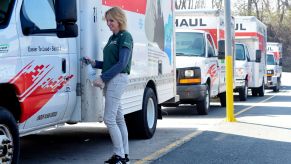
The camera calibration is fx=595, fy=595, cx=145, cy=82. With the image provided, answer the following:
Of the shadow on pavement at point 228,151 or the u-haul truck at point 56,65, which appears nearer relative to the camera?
the u-haul truck at point 56,65

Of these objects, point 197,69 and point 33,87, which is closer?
point 33,87

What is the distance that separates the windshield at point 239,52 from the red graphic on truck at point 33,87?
15.3 meters

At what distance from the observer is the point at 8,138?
591cm

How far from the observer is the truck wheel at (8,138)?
19.1ft

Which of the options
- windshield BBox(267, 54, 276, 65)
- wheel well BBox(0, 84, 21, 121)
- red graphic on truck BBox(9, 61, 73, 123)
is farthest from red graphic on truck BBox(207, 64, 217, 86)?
windshield BBox(267, 54, 276, 65)

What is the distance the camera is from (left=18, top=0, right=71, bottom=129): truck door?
6.18 meters

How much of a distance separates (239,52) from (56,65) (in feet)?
51.1

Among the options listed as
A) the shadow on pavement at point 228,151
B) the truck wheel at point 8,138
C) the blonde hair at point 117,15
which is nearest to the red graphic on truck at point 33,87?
the truck wheel at point 8,138

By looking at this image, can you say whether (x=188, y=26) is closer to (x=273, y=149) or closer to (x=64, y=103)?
(x=273, y=149)

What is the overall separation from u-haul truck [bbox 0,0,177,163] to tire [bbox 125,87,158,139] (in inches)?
0.6

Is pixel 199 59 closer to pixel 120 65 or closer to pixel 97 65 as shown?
pixel 97 65

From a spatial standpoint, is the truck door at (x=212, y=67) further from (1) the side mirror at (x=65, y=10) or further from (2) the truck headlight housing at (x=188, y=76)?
(1) the side mirror at (x=65, y=10)

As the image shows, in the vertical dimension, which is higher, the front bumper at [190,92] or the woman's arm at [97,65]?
the woman's arm at [97,65]

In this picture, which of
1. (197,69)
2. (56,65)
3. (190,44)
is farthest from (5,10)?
(190,44)
